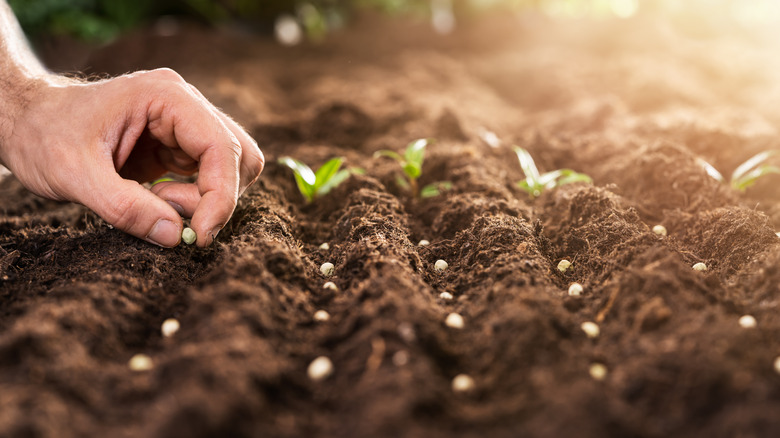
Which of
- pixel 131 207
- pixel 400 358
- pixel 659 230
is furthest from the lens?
pixel 659 230

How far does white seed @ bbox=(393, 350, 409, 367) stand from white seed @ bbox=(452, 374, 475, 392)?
135 mm

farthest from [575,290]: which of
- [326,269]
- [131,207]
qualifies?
[131,207]

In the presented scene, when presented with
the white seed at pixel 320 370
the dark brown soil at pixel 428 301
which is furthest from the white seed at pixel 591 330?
the white seed at pixel 320 370

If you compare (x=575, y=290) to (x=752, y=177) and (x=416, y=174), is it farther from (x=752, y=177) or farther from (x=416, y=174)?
(x=752, y=177)

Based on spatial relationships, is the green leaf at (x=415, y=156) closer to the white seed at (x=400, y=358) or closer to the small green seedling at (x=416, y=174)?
the small green seedling at (x=416, y=174)

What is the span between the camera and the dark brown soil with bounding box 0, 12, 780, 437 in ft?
4.01

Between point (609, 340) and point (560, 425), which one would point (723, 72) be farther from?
point (560, 425)

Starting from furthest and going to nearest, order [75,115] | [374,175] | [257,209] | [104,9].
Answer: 1. [104,9]
2. [374,175]
3. [257,209]
4. [75,115]

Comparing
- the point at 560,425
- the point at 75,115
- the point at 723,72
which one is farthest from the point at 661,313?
the point at 723,72

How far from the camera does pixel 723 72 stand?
4211mm

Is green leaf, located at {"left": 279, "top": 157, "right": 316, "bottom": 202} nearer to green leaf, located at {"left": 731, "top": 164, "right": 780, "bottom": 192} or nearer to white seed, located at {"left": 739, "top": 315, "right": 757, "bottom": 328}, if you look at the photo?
white seed, located at {"left": 739, "top": 315, "right": 757, "bottom": 328}

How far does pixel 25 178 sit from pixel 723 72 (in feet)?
14.8

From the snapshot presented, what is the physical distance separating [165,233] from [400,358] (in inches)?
37.8

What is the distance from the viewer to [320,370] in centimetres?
137
